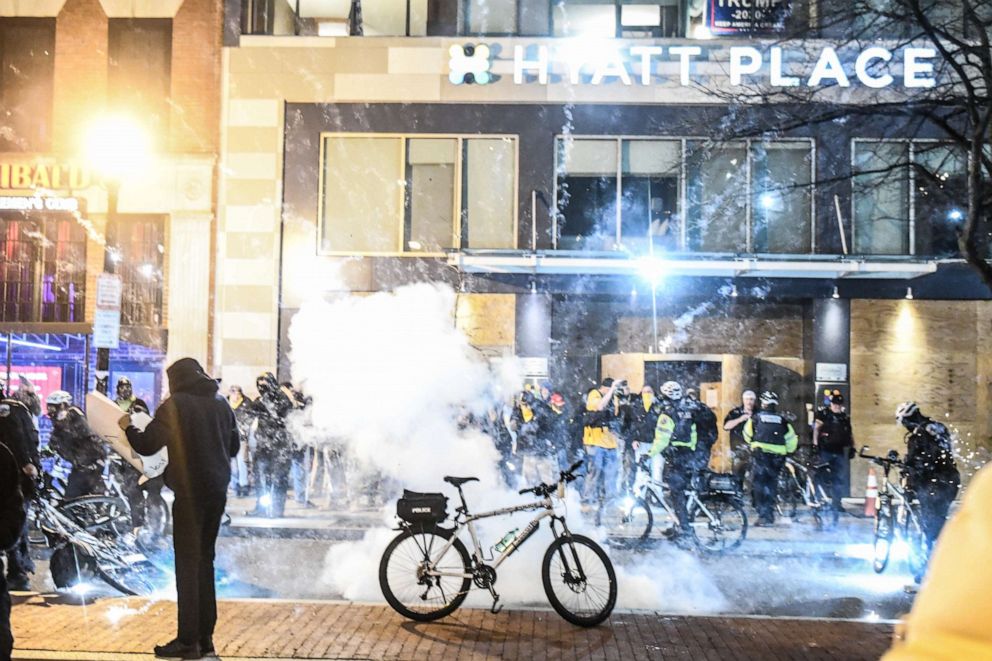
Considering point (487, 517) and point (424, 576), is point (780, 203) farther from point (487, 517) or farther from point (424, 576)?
point (424, 576)

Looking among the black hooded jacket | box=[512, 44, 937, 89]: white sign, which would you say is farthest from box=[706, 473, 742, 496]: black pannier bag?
box=[512, 44, 937, 89]: white sign

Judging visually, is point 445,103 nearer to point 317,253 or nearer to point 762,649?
point 317,253

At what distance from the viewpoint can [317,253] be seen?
19.9 m

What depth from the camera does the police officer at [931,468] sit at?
31.3 feet

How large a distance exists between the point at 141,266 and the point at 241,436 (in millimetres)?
7807

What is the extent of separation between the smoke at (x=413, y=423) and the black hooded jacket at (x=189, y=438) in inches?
97.0

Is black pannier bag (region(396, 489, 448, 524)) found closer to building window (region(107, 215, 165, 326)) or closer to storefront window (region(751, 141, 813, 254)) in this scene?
storefront window (region(751, 141, 813, 254))

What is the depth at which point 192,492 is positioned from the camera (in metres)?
6.30

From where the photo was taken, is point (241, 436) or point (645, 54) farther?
point (645, 54)

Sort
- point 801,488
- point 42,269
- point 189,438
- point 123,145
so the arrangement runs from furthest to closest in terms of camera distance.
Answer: point 42,269, point 123,145, point 801,488, point 189,438

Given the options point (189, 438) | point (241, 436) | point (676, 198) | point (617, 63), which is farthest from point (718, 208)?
point (189, 438)

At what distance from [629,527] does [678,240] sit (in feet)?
30.5

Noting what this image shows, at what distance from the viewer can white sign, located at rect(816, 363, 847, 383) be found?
1906cm

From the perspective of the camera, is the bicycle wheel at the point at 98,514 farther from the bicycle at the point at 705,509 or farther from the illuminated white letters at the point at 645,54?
the illuminated white letters at the point at 645,54
